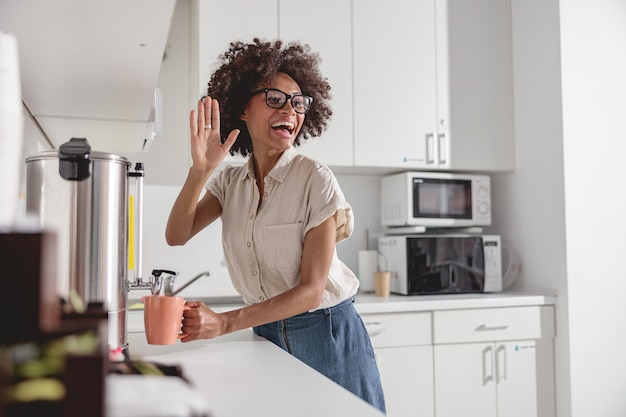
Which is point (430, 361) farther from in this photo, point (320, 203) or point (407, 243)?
point (320, 203)

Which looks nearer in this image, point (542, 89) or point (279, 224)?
point (279, 224)

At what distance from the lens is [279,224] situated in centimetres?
150

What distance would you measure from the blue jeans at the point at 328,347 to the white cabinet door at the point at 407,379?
3.37 ft

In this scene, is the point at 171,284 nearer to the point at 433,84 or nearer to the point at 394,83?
the point at 394,83


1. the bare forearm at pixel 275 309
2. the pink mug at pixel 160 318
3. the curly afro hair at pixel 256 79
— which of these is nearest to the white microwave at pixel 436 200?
the curly afro hair at pixel 256 79

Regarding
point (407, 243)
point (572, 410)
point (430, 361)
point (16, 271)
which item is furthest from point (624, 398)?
point (16, 271)

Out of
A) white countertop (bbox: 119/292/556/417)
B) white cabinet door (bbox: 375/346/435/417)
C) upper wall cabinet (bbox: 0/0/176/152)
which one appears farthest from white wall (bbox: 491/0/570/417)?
upper wall cabinet (bbox: 0/0/176/152)

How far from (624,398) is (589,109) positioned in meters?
1.31

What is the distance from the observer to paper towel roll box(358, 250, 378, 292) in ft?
9.89

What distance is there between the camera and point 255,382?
2.96ft

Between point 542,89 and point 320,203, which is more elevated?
point 542,89

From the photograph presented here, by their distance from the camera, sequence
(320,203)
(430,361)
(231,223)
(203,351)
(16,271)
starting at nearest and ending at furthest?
1. (16,271)
2. (203,351)
3. (320,203)
4. (231,223)
5. (430,361)

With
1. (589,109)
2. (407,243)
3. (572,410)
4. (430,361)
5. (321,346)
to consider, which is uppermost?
(589,109)

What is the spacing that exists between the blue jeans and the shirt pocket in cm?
11
